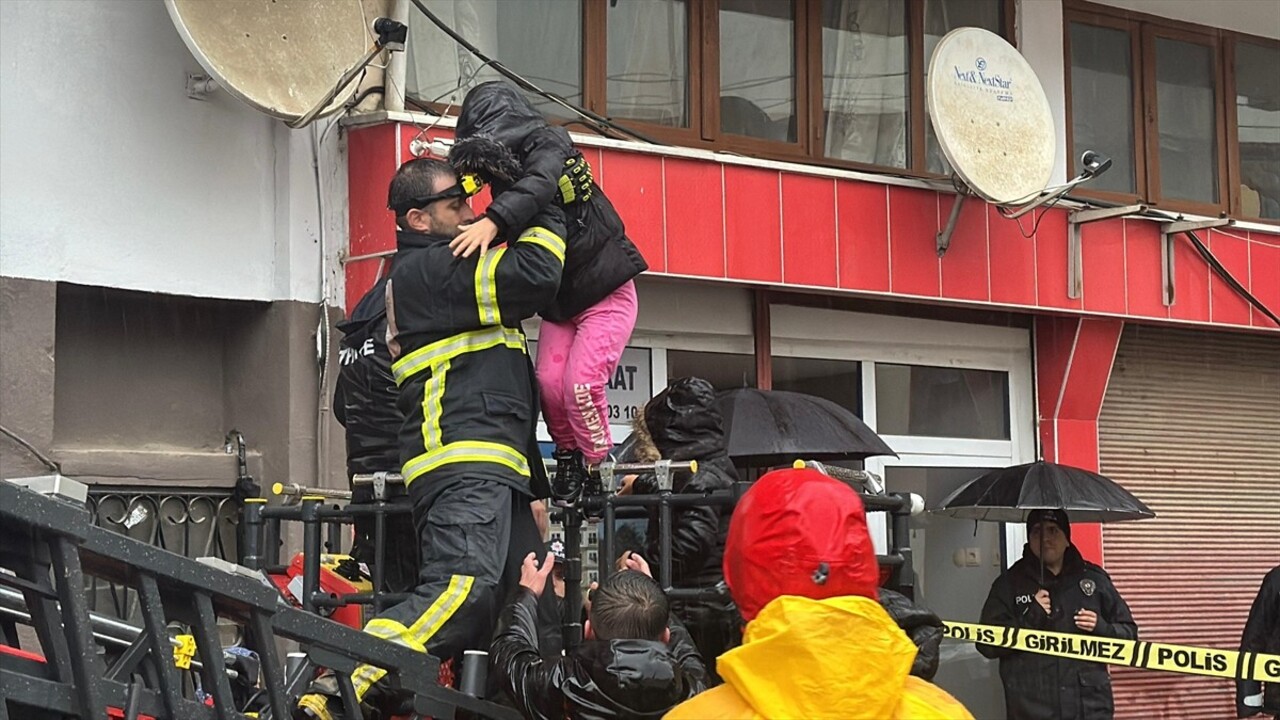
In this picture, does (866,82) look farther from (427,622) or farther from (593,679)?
(593,679)

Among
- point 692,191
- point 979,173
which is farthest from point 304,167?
point 979,173

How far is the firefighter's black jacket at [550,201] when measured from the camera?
16.1ft

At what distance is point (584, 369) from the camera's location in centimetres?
551

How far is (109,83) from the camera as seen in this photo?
8781mm

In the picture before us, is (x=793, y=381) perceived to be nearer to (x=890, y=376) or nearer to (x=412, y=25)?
(x=890, y=376)

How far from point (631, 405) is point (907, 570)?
5.31 meters

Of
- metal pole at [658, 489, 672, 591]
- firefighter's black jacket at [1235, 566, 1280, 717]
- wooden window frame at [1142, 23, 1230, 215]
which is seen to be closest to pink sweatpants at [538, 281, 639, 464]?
metal pole at [658, 489, 672, 591]

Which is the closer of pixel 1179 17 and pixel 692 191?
pixel 692 191

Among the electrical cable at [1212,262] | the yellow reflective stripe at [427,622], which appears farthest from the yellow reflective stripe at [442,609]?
the electrical cable at [1212,262]

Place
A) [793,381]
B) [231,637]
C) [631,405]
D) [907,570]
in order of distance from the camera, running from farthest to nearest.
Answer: [793,381], [631,405], [231,637], [907,570]

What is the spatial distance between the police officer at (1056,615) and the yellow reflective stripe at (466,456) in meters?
5.43

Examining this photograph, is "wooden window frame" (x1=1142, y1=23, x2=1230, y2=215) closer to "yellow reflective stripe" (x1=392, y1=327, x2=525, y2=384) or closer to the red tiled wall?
the red tiled wall

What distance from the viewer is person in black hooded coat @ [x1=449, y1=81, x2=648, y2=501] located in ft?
16.0

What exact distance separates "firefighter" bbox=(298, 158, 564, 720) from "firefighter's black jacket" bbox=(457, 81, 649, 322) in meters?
0.10
